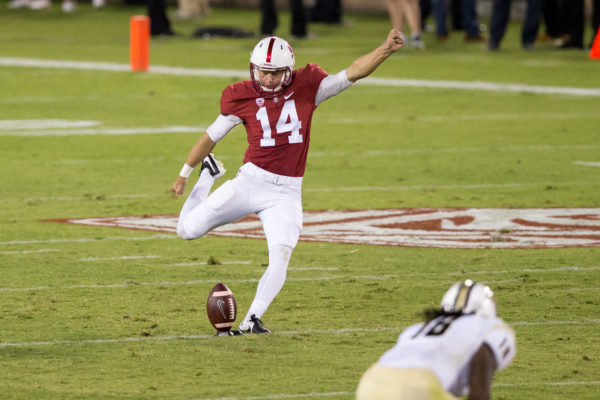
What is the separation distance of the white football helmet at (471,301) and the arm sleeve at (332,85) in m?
2.96

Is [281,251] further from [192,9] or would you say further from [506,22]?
[192,9]

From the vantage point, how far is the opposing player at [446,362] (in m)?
5.12

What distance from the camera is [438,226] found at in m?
11.4

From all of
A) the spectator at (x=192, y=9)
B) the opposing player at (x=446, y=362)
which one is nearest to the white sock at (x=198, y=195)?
the opposing player at (x=446, y=362)

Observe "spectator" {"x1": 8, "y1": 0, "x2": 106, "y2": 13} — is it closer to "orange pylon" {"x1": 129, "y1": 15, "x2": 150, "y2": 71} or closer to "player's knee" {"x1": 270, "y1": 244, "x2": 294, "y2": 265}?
"orange pylon" {"x1": 129, "y1": 15, "x2": 150, "y2": 71}

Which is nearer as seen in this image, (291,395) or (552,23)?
(291,395)

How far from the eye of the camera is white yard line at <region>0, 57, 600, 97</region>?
782 inches

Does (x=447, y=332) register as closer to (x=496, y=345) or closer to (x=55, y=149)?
(x=496, y=345)

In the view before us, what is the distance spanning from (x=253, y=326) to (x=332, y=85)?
1518mm

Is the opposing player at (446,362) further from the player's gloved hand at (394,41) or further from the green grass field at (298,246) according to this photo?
the player's gloved hand at (394,41)

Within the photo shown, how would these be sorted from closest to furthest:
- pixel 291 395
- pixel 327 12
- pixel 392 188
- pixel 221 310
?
1. pixel 291 395
2. pixel 221 310
3. pixel 392 188
4. pixel 327 12

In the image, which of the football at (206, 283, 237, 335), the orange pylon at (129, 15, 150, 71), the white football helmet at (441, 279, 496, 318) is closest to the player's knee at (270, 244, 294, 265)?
the football at (206, 283, 237, 335)

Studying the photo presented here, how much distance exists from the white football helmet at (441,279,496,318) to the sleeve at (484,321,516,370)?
95mm

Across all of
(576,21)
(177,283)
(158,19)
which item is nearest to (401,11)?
(576,21)
